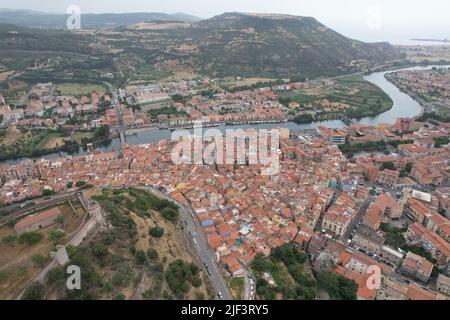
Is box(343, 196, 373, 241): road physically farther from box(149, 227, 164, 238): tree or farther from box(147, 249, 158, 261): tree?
box(147, 249, 158, 261): tree

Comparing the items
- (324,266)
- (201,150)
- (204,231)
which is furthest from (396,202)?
(201,150)

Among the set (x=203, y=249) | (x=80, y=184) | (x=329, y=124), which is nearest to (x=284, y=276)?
(x=203, y=249)

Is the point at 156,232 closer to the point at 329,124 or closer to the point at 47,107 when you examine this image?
the point at 329,124

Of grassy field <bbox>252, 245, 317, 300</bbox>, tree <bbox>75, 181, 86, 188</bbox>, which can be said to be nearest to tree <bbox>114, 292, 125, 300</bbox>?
grassy field <bbox>252, 245, 317, 300</bbox>

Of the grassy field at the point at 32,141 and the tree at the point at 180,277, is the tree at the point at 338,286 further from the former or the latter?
the grassy field at the point at 32,141

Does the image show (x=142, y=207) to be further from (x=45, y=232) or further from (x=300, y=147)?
(x=300, y=147)

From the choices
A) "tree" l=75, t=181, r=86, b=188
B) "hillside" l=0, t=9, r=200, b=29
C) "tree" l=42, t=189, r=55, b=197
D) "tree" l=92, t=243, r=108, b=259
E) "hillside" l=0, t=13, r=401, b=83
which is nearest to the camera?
"tree" l=92, t=243, r=108, b=259
